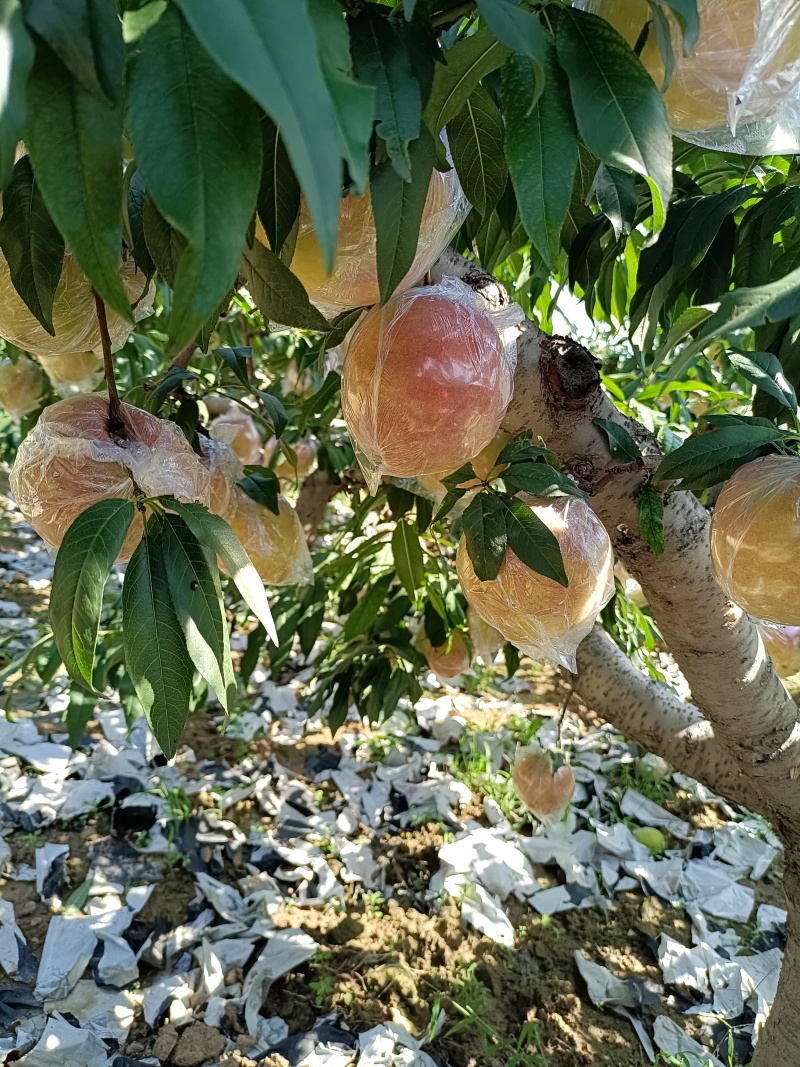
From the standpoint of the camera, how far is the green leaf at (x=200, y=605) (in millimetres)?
417

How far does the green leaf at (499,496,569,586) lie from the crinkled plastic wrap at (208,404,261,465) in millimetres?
871

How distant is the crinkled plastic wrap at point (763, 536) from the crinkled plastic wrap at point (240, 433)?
0.93 m

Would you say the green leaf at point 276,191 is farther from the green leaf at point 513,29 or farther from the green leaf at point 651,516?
the green leaf at point 651,516

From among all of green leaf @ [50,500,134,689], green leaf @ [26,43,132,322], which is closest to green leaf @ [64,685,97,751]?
green leaf @ [50,500,134,689]

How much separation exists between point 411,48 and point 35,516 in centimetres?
45

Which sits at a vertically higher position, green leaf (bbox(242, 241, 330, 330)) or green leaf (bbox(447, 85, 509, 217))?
green leaf (bbox(447, 85, 509, 217))

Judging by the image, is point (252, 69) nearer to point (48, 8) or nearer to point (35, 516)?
point (48, 8)

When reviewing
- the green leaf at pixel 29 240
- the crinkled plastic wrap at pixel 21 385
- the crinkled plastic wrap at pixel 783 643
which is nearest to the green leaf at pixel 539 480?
the green leaf at pixel 29 240

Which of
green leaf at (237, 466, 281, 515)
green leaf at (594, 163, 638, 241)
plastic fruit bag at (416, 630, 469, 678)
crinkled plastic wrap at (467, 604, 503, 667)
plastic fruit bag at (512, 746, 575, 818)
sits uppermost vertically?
green leaf at (594, 163, 638, 241)

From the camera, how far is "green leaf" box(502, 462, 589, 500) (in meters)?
0.56

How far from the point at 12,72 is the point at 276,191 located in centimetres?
16

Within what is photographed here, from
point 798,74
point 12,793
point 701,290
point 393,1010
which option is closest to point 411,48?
point 798,74

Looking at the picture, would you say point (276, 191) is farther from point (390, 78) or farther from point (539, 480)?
point (539, 480)

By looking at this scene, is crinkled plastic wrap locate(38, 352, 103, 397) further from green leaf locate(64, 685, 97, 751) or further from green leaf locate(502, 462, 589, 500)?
green leaf locate(502, 462, 589, 500)
